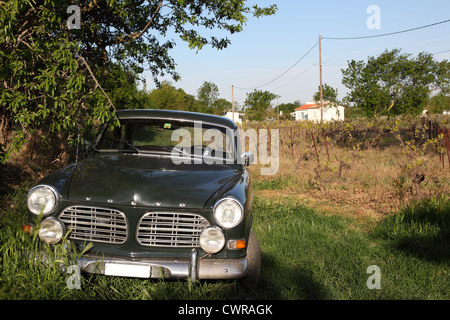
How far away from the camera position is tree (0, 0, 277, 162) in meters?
4.31

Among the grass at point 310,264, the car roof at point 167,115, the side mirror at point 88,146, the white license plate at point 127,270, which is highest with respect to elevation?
the car roof at point 167,115

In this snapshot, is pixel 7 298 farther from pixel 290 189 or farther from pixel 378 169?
pixel 378 169

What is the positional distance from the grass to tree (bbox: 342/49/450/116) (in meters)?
43.3

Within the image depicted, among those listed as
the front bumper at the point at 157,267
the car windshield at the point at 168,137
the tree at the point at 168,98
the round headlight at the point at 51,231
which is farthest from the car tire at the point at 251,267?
the tree at the point at 168,98

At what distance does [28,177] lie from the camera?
22.6ft

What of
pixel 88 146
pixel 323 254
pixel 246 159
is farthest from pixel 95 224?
pixel 323 254

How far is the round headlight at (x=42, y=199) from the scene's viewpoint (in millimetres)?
2803

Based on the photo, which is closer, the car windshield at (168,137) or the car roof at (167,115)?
the car windshield at (168,137)

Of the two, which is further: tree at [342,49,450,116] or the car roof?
tree at [342,49,450,116]

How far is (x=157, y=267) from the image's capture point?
265 centimetres

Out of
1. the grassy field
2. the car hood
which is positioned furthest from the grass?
the car hood

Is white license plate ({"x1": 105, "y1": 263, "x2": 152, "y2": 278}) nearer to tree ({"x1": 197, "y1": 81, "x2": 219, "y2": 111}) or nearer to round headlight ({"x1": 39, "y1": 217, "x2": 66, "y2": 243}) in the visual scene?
round headlight ({"x1": 39, "y1": 217, "x2": 66, "y2": 243})

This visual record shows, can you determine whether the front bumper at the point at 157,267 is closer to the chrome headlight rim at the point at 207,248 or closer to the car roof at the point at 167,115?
the chrome headlight rim at the point at 207,248

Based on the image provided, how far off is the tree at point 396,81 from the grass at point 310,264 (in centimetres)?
4327
